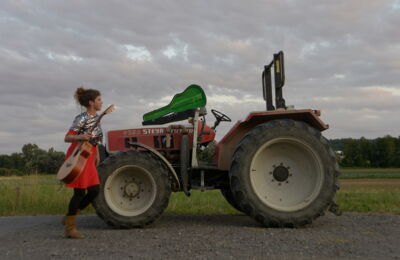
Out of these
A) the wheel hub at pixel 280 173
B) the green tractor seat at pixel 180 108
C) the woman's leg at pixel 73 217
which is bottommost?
the woman's leg at pixel 73 217

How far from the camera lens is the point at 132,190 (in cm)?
590

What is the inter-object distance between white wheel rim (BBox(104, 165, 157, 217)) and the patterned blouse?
2.12 feet

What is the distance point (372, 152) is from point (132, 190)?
81689 mm

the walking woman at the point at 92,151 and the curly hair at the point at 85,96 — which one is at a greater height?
the curly hair at the point at 85,96

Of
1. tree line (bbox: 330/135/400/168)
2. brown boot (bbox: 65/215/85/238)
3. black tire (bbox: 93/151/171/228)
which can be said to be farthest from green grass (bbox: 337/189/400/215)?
tree line (bbox: 330/135/400/168)

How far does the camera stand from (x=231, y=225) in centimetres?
580

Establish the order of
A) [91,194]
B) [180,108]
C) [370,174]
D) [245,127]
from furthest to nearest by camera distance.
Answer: [370,174], [180,108], [245,127], [91,194]

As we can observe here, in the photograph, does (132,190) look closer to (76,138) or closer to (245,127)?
(76,138)

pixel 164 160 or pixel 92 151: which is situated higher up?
pixel 92 151

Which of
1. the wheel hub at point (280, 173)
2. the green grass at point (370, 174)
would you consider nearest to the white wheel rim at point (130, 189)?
the wheel hub at point (280, 173)

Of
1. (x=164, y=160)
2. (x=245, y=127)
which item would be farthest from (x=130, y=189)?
(x=245, y=127)

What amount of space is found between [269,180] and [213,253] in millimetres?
2154

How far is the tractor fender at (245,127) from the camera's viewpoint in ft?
19.5

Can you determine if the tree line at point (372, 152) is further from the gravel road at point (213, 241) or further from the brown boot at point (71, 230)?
the brown boot at point (71, 230)
